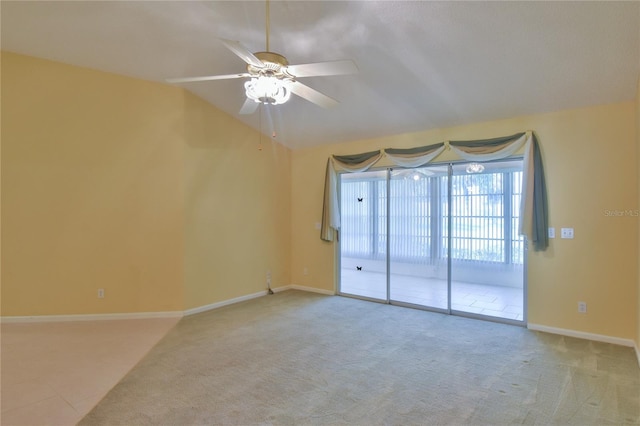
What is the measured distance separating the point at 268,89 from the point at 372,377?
95.0 inches

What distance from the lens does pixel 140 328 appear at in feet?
13.1

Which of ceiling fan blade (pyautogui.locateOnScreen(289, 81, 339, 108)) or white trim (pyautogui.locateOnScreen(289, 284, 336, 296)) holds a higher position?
ceiling fan blade (pyautogui.locateOnScreen(289, 81, 339, 108))

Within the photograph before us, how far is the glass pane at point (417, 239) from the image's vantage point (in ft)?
16.2

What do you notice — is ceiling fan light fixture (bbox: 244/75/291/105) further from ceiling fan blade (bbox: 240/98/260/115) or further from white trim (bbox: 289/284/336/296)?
white trim (bbox: 289/284/336/296)

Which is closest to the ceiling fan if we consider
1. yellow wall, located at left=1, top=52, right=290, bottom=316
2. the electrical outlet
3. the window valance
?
yellow wall, located at left=1, top=52, right=290, bottom=316

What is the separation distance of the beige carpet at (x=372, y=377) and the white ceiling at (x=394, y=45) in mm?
2628

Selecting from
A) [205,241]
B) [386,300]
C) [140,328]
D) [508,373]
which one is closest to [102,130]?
[205,241]

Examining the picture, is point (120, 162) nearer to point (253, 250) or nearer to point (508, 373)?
point (253, 250)

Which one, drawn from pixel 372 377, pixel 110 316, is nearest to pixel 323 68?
pixel 372 377

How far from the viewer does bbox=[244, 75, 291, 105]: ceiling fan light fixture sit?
227cm

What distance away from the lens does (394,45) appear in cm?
302

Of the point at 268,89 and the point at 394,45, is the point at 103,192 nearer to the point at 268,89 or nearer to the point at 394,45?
the point at 268,89

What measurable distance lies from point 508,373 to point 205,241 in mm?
3880

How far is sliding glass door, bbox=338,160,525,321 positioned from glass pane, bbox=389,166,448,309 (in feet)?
0.05
